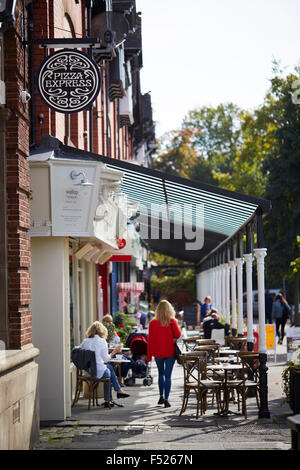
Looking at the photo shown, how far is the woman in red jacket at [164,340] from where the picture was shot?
44.3 ft

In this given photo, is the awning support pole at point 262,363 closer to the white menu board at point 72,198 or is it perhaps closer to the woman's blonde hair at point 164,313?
the woman's blonde hair at point 164,313

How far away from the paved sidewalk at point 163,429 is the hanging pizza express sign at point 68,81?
4.60 metres

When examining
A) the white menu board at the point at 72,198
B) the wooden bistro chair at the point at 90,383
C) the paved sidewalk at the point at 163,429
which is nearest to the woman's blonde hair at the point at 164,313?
the wooden bistro chair at the point at 90,383

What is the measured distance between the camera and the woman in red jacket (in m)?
13.5

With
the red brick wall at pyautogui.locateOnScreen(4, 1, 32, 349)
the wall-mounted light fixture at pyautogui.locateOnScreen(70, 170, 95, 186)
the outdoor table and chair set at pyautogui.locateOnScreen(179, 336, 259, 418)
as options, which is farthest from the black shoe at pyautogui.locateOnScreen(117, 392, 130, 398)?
the red brick wall at pyautogui.locateOnScreen(4, 1, 32, 349)

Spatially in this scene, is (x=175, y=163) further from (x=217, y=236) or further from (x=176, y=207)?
(x=176, y=207)

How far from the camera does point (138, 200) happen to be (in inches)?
715

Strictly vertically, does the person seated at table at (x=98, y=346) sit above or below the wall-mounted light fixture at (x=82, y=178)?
below

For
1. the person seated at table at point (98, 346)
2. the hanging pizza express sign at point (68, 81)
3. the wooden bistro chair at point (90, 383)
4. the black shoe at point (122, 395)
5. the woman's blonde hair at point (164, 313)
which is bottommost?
the black shoe at point (122, 395)

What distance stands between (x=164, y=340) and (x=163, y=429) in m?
2.30

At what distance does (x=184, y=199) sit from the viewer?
15664 millimetres

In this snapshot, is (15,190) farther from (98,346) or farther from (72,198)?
(98,346)
